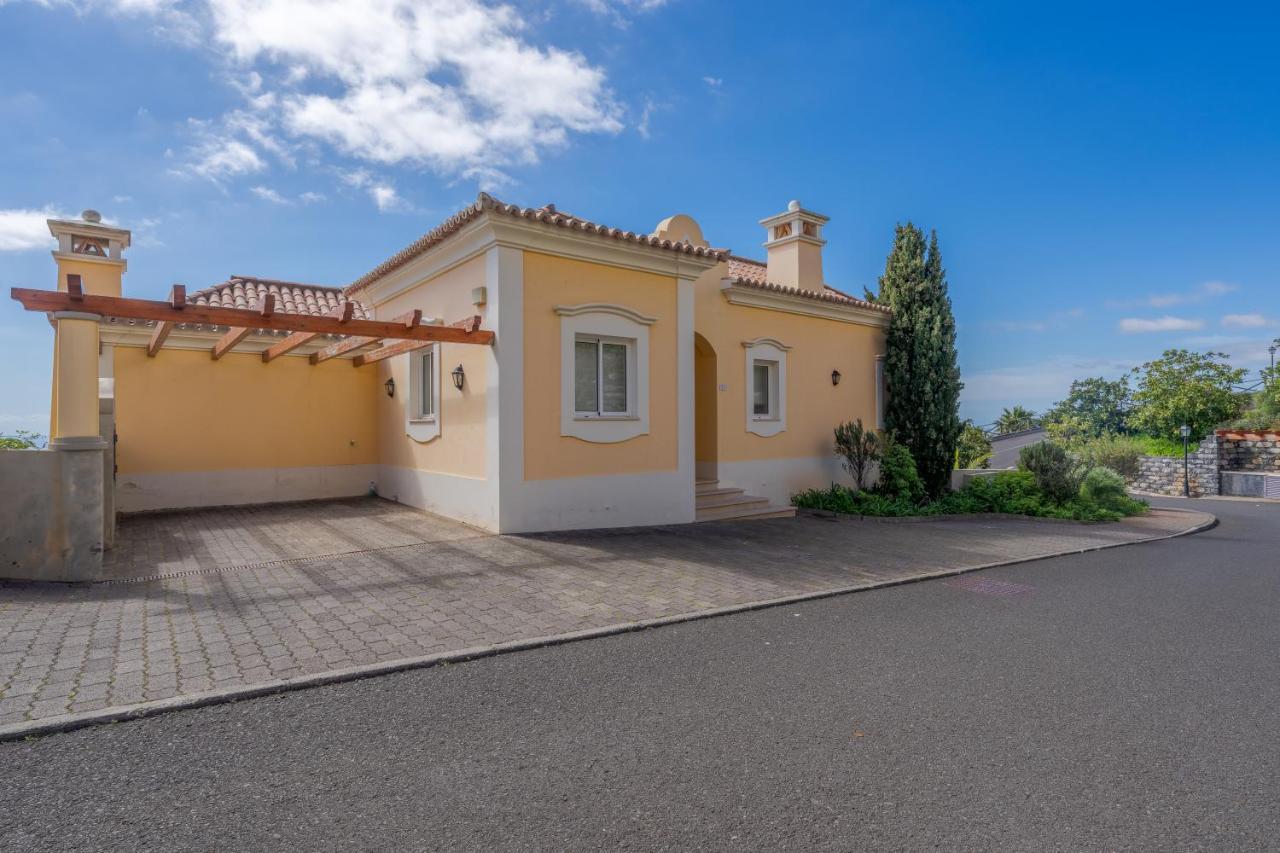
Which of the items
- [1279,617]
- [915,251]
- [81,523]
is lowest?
[1279,617]

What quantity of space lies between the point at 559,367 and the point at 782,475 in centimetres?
574

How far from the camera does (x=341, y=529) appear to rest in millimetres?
9242

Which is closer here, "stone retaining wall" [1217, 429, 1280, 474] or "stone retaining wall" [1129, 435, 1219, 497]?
"stone retaining wall" [1217, 429, 1280, 474]

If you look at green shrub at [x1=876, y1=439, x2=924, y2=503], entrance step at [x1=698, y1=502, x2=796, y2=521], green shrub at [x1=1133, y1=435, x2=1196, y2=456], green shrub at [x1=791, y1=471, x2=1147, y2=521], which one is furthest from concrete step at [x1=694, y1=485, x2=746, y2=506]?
green shrub at [x1=1133, y1=435, x2=1196, y2=456]

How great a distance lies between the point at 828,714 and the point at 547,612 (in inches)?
102

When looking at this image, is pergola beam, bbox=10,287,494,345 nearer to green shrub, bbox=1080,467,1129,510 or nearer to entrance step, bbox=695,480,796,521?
entrance step, bbox=695,480,796,521

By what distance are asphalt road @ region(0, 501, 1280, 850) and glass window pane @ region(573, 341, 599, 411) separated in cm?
527

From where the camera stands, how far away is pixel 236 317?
764 cm

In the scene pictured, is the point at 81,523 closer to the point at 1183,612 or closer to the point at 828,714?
the point at 828,714

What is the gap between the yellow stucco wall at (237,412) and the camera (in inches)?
435

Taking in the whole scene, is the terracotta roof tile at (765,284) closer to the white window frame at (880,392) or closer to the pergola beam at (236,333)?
the white window frame at (880,392)

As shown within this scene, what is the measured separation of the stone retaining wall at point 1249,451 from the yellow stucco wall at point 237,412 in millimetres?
26008

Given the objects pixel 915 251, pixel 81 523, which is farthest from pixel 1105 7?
pixel 81 523

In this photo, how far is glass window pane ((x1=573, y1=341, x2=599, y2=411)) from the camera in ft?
32.1
